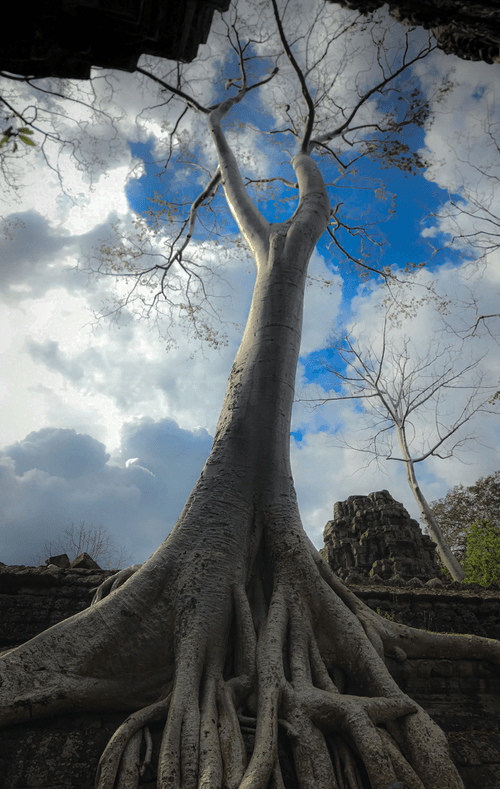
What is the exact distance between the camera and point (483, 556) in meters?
9.24

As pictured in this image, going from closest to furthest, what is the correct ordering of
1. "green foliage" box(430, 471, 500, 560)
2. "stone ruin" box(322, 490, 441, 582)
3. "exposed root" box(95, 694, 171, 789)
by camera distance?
"exposed root" box(95, 694, 171, 789) → "stone ruin" box(322, 490, 441, 582) → "green foliage" box(430, 471, 500, 560)

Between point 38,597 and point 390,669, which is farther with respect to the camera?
point 38,597

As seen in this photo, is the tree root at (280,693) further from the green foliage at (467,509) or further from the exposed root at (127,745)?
the green foliage at (467,509)

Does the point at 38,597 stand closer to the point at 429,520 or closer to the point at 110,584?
→ the point at 110,584

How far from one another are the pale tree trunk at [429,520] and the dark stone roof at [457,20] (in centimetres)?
791

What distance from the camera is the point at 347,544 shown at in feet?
24.4

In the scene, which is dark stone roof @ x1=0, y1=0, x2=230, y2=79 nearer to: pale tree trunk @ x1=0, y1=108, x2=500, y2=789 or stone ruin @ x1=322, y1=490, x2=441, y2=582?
pale tree trunk @ x1=0, y1=108, x2=500, y2=789

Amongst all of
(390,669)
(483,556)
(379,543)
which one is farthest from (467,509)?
(390,669)

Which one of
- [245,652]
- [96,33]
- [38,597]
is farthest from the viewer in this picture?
[38,597]

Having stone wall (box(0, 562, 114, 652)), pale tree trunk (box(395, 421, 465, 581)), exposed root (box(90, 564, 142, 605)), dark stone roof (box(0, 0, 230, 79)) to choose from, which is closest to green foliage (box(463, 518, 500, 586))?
pale tree trunk (box(395, 421, 465, 581))

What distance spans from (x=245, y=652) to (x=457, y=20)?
9.37 feet

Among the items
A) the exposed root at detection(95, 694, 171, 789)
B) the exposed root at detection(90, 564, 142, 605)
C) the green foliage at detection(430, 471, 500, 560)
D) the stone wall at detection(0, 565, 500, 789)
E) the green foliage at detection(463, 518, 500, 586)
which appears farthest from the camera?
the green foliage at detection(430, 471, 500, 560)

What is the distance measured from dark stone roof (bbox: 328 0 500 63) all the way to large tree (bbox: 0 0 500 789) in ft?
7.04

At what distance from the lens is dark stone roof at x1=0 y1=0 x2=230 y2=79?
115 centimetres
